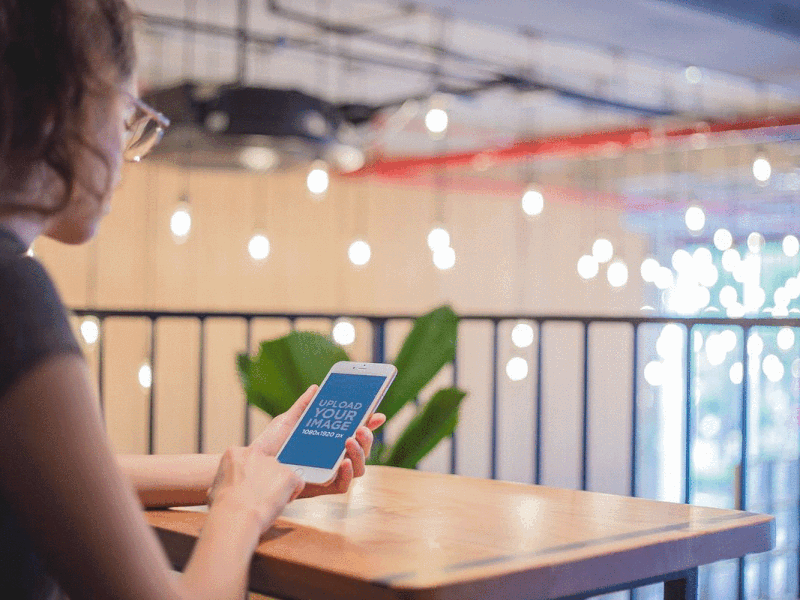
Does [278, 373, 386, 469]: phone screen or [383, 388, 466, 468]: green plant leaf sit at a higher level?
[278, 373, 386, 469]: phone screen

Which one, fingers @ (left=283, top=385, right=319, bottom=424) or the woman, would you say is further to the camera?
fingers @ (left=283, top=385, right=319, bottom=424)

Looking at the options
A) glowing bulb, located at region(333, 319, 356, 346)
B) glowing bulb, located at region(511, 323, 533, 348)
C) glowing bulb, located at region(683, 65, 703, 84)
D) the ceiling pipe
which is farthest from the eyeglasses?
glowing bulb, located at region(683, 65, 703, 84)

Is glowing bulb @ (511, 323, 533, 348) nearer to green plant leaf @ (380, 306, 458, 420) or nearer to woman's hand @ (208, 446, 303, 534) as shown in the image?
green plant leaf @ (380, 306, 458, 420)

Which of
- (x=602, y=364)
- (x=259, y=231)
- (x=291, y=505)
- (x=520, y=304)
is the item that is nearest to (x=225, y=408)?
(x=259, y=231)

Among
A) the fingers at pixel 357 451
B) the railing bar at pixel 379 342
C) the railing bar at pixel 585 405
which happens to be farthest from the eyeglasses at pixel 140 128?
the railing bar at pixel 379 342

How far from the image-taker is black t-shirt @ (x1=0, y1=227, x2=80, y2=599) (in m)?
0.77

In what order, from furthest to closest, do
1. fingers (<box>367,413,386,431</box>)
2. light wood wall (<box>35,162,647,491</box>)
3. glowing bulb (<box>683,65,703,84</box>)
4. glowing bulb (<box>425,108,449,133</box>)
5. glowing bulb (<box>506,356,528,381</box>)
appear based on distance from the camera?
light wood wall (<box>35,162,647,491</box>) < glowing bulb (<box>506,356,528,381</box>) < glowing bulb (<box>683,65,703,84</box>) < glowing bulb (<box>425,108,449,133</box>) < fingers (<box>367,413,386,431</box>)

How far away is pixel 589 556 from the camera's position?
3.33ft

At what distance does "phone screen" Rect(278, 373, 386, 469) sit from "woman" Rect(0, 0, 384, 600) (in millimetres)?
187

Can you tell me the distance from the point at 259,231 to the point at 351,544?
5.55 metres

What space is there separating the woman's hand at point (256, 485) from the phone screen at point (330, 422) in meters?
0.10

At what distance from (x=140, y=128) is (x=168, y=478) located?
0.46 m

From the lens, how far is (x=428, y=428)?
2.37 metres

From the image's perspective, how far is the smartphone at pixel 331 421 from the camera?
3.96 ft
